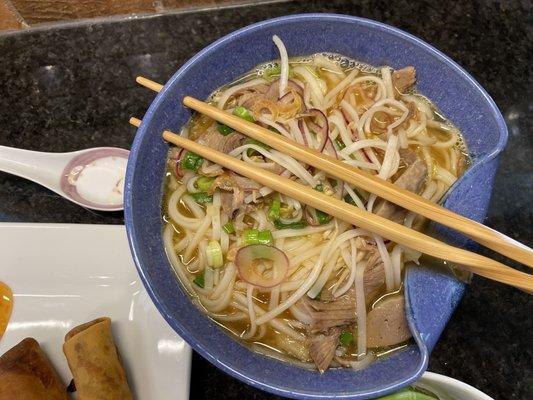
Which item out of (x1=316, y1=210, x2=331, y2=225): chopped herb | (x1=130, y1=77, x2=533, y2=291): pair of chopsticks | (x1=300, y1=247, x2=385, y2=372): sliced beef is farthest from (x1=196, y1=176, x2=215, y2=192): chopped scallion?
(x1=300, y1=247, x2=385, y2=372): sliced beef

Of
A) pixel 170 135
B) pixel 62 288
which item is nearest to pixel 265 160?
pixel 170 135

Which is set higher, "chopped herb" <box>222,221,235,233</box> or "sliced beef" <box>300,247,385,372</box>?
"chopped herb" <box>222,221,235,233</box>

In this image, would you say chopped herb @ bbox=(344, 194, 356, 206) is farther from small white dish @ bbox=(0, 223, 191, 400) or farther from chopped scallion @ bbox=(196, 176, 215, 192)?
small white dish @ bbox=(0, 223, 191, 400)

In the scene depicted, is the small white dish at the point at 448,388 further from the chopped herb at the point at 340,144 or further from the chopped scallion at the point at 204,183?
the chopped scallion at the point at 204,183

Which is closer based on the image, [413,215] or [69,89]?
[413,215]

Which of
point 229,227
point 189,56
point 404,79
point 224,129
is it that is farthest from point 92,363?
point 404,79

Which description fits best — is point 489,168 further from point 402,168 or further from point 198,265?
point 198,265
